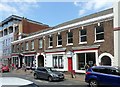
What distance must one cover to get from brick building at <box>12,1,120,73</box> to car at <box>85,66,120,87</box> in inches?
206

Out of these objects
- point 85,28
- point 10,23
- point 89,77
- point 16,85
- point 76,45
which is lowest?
point 89,77

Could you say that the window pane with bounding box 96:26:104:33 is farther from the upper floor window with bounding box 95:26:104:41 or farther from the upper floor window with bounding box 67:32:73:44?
the upper floor window with bounding box 67:32:73:44

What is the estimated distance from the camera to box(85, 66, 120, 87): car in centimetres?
1277

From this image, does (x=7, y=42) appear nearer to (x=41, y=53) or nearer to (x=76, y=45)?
(x=41, y=53)

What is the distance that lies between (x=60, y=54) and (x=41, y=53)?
535 cm

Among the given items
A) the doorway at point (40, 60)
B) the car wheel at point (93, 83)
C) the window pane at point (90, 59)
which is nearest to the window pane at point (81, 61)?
the window pane at point (90, 59)

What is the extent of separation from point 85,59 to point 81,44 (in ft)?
5.91

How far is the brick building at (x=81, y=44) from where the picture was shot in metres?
19.6

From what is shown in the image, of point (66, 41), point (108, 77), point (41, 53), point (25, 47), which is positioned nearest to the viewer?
point (108, 77)

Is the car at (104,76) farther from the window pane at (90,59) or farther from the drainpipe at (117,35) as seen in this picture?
the window pane at (90,59)

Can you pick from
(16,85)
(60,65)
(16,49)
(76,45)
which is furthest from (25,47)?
(16,85)

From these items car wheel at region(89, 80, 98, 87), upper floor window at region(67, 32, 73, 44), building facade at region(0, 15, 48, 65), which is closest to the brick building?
upper floor window at region(67, 32, 73, 44)

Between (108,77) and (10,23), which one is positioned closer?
(108,77)

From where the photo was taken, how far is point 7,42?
1903 inches
